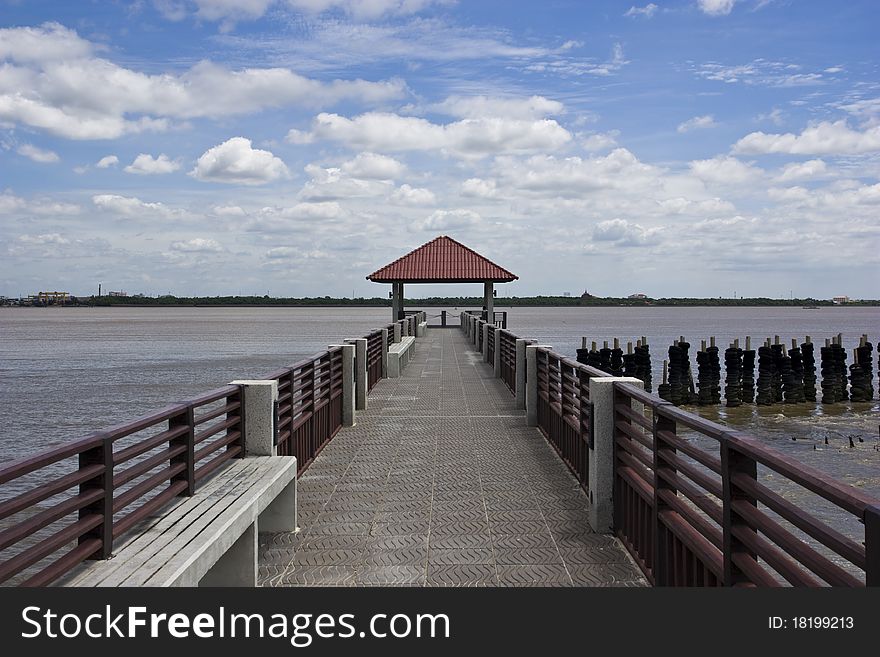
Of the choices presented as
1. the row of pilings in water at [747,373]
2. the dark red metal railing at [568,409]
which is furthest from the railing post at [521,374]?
the row of pilings in water at [747,373]

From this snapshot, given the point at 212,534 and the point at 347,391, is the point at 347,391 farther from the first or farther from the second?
the point at 212,534

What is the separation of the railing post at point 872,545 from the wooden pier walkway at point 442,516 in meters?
2.99

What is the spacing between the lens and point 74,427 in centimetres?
2442

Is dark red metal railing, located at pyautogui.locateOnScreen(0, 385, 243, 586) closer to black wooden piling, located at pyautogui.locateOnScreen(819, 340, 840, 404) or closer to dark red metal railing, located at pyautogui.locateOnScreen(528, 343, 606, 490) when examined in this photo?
dark red metal railing, located at pyautogui.locateOnScreen(528, 343, 606, 490)

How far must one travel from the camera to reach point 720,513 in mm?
4383

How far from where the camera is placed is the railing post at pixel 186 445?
589 centimetres

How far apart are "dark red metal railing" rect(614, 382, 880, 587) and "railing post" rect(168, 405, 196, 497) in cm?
328

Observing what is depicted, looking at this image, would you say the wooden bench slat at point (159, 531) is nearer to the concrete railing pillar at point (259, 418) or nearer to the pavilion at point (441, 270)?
the concrete railing pillar at point (259, 418)

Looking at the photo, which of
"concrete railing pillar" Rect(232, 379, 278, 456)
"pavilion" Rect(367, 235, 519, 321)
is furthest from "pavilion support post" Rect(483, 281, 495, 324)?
"concrete railing pillar" Rect(232, 379, 278, 456)

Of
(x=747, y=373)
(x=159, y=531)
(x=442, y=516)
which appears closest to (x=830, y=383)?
(x=747, y=373)

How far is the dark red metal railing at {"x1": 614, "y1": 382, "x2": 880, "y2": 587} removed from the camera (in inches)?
127

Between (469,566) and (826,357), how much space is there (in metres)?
32.4
